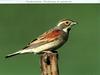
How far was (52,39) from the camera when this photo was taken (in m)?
2.08

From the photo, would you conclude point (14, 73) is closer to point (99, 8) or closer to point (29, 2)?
point (29, 2)

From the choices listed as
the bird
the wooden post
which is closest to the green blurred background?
the bird

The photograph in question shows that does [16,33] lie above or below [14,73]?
above

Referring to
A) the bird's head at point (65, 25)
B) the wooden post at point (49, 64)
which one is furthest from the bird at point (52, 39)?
the wooden post at point (49, 64)

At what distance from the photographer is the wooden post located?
1857 millimetres

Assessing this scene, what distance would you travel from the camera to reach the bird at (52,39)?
2.08 m

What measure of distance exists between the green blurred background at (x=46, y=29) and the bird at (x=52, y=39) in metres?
0.09

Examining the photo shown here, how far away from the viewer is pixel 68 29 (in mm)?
2105

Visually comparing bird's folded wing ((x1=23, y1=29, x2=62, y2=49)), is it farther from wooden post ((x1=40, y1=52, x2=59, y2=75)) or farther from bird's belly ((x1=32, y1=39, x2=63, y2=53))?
wooden post ((x1=40, y1=52, x2=59, y2=75))

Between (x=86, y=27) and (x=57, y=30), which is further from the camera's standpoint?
(x=86, y=27)

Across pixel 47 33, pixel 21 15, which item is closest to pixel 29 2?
pixel 21 15

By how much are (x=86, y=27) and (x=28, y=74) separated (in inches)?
14.2

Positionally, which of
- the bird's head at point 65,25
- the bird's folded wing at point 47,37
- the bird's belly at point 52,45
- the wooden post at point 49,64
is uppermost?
the bird's head at point 65,25

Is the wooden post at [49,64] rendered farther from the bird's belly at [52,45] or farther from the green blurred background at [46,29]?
the green blurred background at [46,29]
